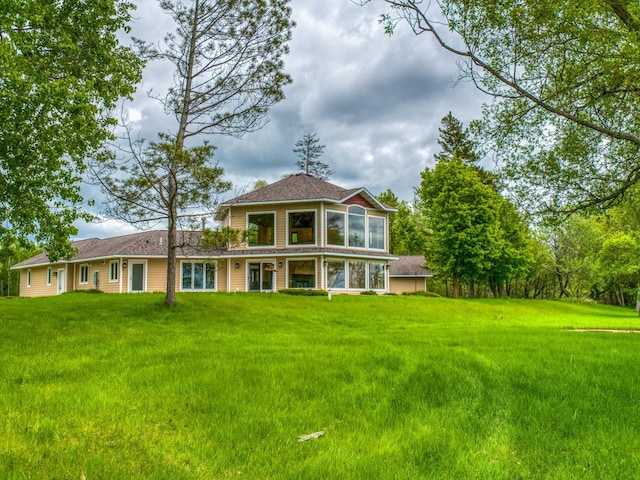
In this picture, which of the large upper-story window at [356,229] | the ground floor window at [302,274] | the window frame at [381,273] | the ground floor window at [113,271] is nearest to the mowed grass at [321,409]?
the ground floor window at [302,274]

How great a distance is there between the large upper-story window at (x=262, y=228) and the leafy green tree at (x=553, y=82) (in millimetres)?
18587

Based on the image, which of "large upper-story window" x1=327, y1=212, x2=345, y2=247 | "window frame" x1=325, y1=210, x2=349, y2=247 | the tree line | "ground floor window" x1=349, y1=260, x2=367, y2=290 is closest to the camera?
"window frame" x1=325, y1=210, x2=349, y2=247

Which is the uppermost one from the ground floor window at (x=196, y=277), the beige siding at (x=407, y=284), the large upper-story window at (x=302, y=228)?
the large upper-story window at (x=302, y=228)

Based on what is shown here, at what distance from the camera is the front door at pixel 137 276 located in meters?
27.5

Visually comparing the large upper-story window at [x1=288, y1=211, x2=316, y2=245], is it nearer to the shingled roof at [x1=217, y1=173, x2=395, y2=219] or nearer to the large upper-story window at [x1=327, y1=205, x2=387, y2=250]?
the large upper-story window at [x1=327, y1=205, x2=387, y2=250]

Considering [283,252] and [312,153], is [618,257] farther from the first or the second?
[312,153]

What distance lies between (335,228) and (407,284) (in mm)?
16550

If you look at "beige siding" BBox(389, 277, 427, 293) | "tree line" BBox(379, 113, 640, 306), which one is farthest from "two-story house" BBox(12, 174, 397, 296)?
"beige siding" BBox(389, 277, 427, 293)

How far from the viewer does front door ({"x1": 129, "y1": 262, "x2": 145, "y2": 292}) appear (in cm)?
2750

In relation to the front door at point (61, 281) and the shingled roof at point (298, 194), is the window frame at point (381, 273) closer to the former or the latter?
the shingled roof at point (298, 194)

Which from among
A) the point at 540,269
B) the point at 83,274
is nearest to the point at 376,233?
the point at 83,274

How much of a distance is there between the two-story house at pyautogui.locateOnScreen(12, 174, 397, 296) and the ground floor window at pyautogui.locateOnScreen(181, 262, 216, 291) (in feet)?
0.20

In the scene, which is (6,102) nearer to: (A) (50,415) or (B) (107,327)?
(B) (107,327)

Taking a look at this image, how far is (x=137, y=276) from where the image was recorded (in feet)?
90.6
